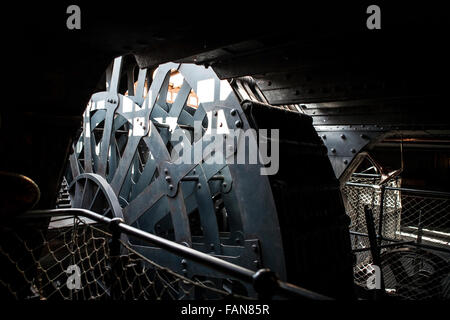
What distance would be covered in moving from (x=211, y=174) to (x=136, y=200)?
140 centimetres

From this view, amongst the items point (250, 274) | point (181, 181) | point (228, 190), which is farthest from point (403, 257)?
point (250, 274)

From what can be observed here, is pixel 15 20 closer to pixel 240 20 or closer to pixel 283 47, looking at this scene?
pixel 240 20

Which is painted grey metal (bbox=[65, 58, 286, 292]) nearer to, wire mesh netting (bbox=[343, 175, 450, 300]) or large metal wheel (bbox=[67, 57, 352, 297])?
large metal wheel (bbox=[67, 57, 352, 297])

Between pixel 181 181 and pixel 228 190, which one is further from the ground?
pixel 181 181

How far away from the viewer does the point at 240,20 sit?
2.37m

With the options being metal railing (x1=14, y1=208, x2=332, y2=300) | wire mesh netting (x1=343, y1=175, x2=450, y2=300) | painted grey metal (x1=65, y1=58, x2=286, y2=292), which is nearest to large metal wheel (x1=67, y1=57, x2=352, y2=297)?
painted grey metal (x1=65, y1=58, x2=286, y2=292)

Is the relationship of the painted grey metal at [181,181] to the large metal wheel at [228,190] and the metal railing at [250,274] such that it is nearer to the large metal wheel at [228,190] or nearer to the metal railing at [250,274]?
the large metal wheel at [228,190]

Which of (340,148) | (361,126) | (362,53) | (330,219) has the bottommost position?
(330,219)

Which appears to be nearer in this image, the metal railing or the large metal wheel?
the metal railing

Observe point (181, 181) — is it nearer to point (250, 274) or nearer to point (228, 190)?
point (228, 190)

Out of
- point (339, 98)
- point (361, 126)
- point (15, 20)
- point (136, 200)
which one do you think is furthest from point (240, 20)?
point (361, 126)

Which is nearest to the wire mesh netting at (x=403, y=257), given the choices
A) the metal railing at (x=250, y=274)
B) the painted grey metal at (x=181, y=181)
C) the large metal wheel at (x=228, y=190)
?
the large metal wheel at (x=228, y=190)

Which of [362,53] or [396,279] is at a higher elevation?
[362,53]

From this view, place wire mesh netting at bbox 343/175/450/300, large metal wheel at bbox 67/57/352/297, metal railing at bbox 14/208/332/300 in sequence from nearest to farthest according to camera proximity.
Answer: metal railing at bbox 14/208/332/300
large metal wheel at bbox 67/57/352/297
wire mesh netting at bbox 343/175/450/300
